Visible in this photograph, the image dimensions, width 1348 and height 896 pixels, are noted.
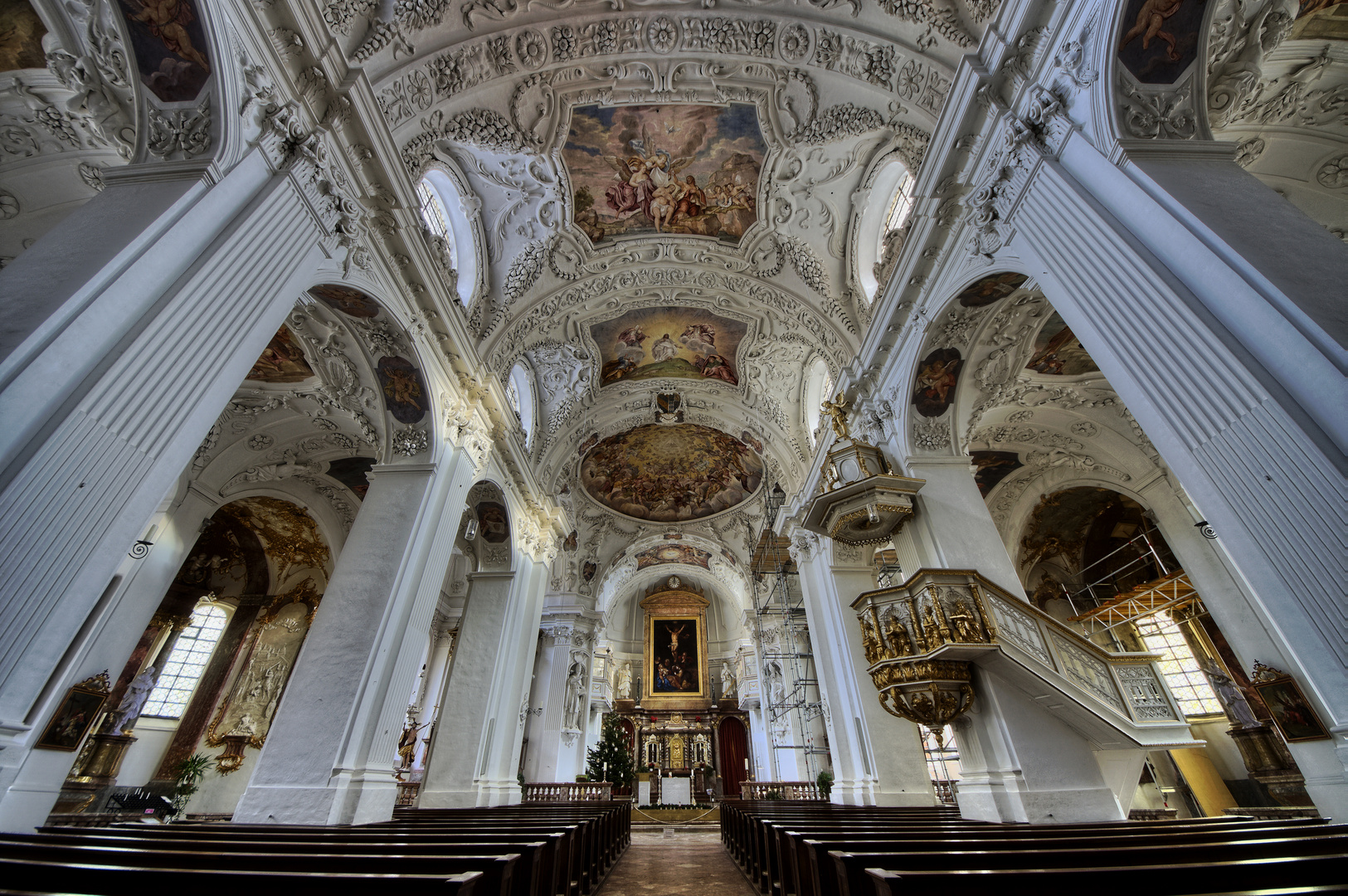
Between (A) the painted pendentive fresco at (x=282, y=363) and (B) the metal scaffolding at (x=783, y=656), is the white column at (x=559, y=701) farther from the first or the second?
(A) the painted pendentive fresco at (x=282, y=363)

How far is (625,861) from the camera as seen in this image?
614 centimetres

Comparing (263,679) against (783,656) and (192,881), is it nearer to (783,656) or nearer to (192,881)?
(783,656)

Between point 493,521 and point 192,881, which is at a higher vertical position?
point 493,521

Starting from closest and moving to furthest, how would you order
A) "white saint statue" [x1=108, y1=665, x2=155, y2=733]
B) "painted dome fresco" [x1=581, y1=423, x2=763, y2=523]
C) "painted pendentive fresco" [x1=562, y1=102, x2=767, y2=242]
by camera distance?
"painted pendentive fresco" [x1=562, y1=102, x2=767, y2=242]
"white saint statue" [x1=108, y1=665, x2=155, y2=733]
"painted dome fresco" [x1=581, y1=423, x2=763, y2=523]

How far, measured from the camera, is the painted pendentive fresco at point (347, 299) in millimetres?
6074

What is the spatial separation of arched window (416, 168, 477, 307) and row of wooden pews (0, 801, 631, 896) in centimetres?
750

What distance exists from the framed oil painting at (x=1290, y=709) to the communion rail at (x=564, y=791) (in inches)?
427

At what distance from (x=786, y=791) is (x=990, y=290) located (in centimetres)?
1055

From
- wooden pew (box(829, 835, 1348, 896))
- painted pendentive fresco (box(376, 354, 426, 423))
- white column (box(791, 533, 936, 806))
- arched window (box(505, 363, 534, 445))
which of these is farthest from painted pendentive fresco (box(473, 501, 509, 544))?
wooden pew (box(829, 835, 1348, 896))

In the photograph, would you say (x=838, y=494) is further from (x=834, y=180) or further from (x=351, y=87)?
(x=351, y=87)

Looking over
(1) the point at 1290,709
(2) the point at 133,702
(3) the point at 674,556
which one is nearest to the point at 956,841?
(1) the point at 1290,709

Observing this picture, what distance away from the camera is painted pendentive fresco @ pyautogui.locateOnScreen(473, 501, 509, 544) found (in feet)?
34.7

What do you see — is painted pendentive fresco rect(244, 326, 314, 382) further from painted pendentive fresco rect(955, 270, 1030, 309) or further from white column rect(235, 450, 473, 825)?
painted pendentive fresco rect(955, 270, 1030, 309)

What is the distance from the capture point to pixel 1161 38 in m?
4.11
